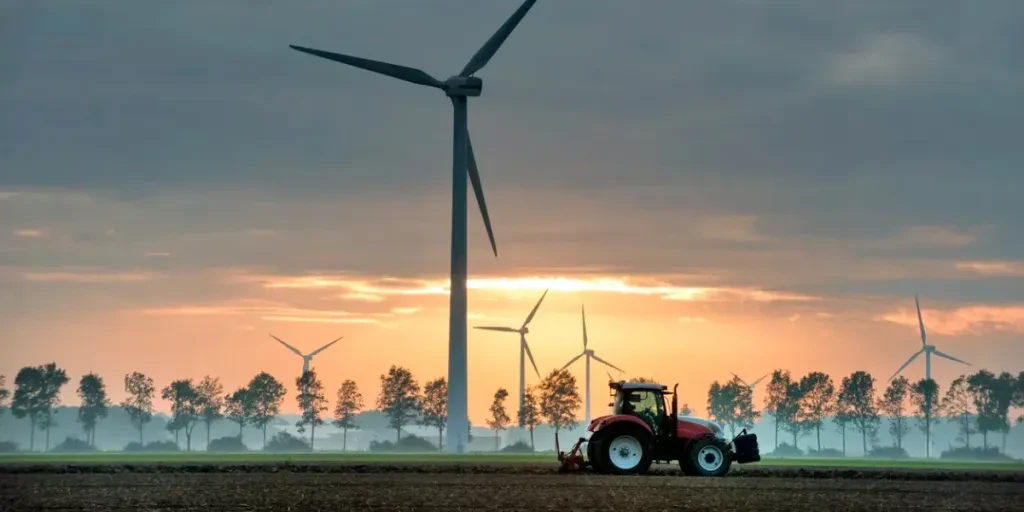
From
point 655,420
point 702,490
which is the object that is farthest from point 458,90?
point 702,490

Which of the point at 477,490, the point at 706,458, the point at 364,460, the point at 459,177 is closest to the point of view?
the point at 477,490

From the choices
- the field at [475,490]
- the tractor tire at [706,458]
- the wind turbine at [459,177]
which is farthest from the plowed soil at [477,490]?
the wind turbine at [459,177]

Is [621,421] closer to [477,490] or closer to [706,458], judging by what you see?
[706,458]

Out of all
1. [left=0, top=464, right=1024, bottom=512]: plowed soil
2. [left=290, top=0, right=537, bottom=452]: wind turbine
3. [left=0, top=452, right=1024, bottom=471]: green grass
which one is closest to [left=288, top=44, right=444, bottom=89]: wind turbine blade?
[left=290, top=0, right=537, bottom=452]: wind turbine

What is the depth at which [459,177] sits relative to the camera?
388 feet

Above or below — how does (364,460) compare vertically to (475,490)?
below

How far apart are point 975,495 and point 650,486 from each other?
1192 centimetres

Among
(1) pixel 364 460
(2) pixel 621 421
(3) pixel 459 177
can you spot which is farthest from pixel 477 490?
(3) pixel 459 177

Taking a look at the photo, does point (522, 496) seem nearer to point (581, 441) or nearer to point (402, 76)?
point (581, 441)

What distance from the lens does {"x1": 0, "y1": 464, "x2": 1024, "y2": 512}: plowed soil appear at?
43.9 m

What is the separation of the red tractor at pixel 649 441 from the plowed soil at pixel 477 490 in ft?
3.12

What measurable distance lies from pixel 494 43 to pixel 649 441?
69.5 m

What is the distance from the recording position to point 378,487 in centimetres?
5244

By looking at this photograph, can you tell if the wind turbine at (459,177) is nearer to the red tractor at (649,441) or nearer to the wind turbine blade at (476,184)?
the wind turbine blade at (476,184)
